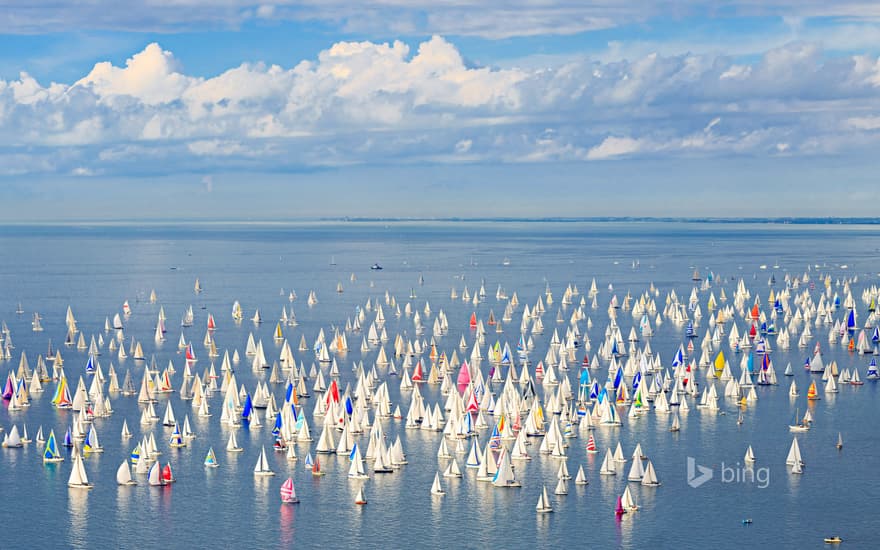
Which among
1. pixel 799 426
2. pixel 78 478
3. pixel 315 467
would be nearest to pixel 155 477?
pixel 78 478

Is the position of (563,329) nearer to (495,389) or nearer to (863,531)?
(495,389)

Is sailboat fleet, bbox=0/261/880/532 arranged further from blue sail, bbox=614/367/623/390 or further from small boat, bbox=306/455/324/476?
blue sail, bbox=614/367/623/390

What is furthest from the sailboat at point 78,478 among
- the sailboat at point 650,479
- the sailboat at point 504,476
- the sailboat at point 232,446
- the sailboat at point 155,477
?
the sailboat at point 650,479

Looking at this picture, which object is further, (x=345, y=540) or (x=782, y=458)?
(x=782, y=458)

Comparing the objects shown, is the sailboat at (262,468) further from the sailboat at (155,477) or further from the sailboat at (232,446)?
the sailboat at (155,477)

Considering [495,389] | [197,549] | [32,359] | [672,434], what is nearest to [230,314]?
[32,359]

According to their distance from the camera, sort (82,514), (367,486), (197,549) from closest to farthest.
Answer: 1. (197,549)
2. (82,514)
3. (367,486)

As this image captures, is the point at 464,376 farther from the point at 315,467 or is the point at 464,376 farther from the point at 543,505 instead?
the point at 543,505
